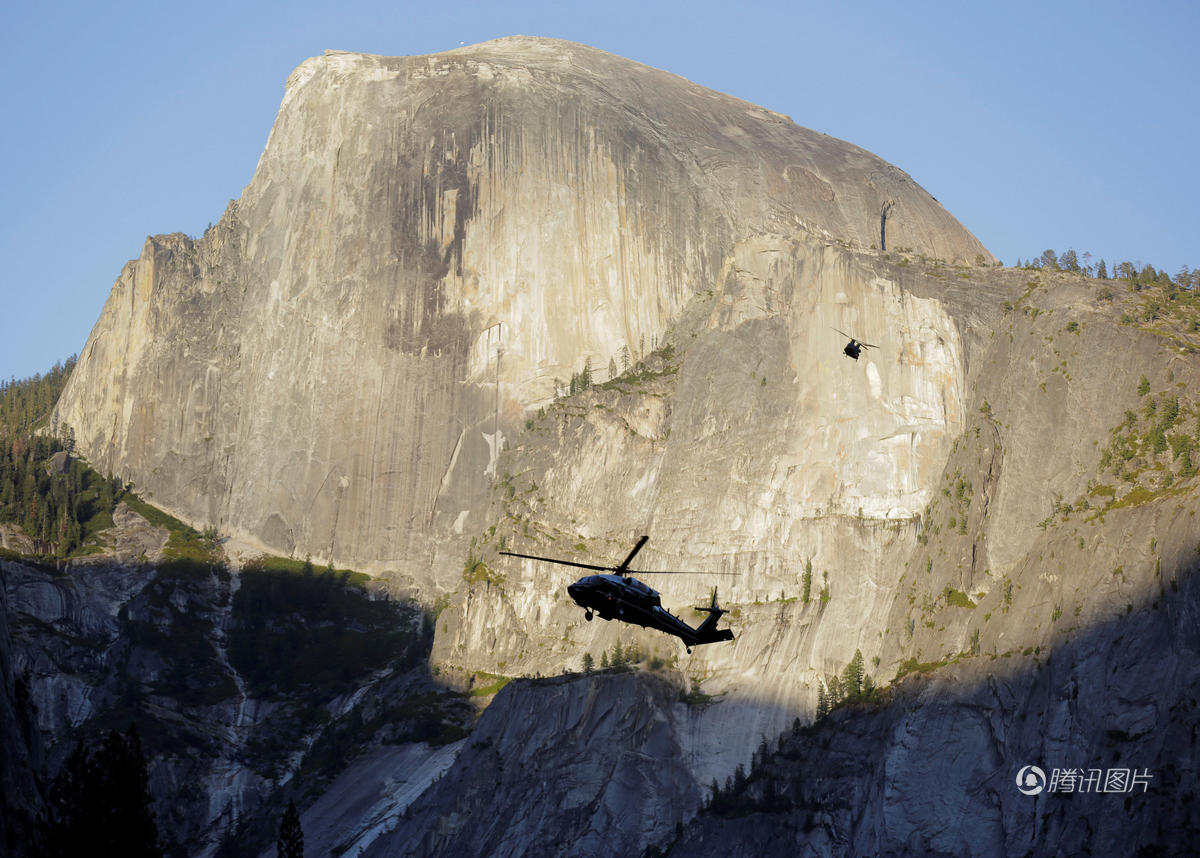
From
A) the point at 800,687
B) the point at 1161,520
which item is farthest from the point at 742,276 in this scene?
the point at 1161,520

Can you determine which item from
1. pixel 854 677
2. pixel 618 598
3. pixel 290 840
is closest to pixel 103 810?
pixel 290 840

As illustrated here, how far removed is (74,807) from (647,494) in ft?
281

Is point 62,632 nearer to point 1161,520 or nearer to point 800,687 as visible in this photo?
point 800,687

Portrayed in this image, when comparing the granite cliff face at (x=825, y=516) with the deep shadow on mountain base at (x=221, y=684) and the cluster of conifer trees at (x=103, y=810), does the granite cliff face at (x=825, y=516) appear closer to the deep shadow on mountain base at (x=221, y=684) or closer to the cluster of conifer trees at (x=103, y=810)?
the deep shadow on mountain base at (x=221, y=684)

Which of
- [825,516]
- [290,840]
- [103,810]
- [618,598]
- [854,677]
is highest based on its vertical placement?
[825,516]

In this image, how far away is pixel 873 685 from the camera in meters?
145

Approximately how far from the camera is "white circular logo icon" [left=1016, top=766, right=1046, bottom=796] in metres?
125

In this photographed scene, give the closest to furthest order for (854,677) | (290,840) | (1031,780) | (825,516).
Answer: (290,840) < (1031,780) < (854,677) < (825,516)

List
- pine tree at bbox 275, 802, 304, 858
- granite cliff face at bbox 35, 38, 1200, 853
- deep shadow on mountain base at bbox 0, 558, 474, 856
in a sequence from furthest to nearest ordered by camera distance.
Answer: deep shadow on mountain base at bbox 0, 558, 474, 856 → granite cliff face at bbox 35, 38, 1200, 853 → pine tree at bbox 275, 802, 304, 858

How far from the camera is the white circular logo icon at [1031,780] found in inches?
4916

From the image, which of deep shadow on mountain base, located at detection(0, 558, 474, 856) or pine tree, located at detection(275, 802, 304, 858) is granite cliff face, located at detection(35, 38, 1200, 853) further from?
pine tree, located at detection(275, 802, 304, 858)

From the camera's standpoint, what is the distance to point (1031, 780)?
125812 millimetres

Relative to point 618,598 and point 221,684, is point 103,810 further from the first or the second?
point 221,684

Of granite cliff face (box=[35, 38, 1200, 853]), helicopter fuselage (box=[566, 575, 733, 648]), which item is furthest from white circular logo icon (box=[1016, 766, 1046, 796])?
helicopter fuselage (box=[566, 575, 733, 648])
